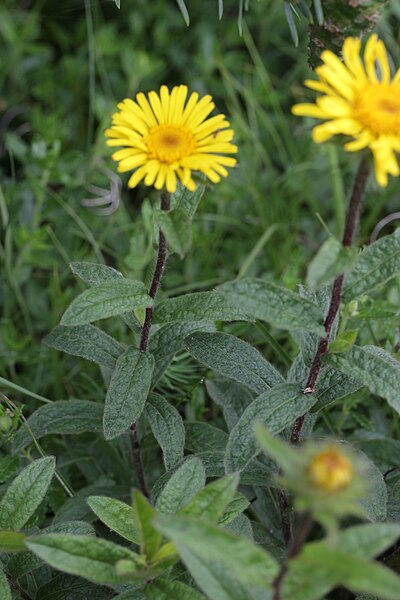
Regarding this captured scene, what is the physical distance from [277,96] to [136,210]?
497mm

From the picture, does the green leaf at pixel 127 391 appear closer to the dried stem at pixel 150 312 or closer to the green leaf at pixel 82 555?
the dried stem at pixel 150 312

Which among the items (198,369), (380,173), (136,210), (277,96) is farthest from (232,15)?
(380,173)

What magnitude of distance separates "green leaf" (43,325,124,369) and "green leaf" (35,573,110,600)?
30 centimetres

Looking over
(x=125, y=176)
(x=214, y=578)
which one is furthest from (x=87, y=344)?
(x=125, y=176)

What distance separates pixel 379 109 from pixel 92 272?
0.47 metres

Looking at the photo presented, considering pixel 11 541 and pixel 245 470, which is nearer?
pixel 11 541

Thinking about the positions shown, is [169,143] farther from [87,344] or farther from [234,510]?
[234,510]

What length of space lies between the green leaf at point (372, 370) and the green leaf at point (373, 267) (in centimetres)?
8

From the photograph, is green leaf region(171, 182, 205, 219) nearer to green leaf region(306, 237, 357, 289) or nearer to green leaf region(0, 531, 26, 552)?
green leaf region(306, 237, 357, 289)

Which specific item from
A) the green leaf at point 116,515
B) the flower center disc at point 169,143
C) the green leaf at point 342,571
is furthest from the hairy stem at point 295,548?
the flower center disc at point 169,143

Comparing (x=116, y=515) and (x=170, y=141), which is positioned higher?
(x=170, y=141)

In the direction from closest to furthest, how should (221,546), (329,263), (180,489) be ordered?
(221,546), (329,263), (180,489)

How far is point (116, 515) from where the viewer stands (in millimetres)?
982

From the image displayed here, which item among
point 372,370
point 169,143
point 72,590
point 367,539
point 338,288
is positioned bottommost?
point 72,590
